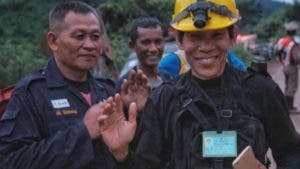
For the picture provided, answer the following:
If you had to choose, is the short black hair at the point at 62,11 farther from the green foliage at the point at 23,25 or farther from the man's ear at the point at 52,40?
the green foliage at the point at 23,25

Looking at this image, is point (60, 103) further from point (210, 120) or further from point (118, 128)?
point (210, 120)

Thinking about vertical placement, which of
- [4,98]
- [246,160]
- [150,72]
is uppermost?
[246,160]

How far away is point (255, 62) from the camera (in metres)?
2.82

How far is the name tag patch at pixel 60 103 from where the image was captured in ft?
9.39

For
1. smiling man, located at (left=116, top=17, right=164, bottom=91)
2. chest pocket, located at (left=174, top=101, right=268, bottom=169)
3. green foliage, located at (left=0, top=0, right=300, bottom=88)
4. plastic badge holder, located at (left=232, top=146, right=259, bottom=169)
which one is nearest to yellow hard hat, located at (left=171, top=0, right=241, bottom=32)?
chest pocket, located at (left=174, top=101, right=268, bottom=169)

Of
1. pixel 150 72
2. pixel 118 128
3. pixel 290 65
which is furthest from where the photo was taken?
pixel 290 65

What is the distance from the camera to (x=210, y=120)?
104 inches

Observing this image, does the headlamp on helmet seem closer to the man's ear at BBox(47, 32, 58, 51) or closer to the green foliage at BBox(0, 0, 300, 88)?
the man's ear at BBox(47, 32, 58, 51)

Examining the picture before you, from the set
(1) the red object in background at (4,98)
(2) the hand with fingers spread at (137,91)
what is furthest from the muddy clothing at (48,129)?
(1) the red object in background at (4,98)

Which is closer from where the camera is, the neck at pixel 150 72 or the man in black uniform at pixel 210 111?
the man in black uniform at pixel 210 111

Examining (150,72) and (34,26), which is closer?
(150,72)

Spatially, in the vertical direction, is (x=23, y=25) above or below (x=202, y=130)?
below

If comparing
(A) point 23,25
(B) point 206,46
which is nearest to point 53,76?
(B) point 206,46

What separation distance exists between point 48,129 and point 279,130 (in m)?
1.05
